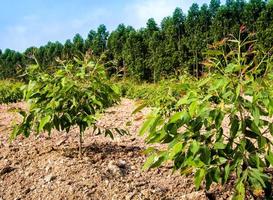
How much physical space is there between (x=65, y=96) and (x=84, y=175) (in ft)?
2.20

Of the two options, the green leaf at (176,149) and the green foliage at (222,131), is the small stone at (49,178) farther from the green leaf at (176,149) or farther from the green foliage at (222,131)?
the green leaf at (176,149)

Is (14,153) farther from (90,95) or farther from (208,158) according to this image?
(208,158)

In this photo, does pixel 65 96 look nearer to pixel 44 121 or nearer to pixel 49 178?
pixel 44 121

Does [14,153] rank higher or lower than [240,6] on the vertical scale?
→ lower

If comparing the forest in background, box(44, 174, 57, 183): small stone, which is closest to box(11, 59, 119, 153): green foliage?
box(44, 174, 57, 183): small stone

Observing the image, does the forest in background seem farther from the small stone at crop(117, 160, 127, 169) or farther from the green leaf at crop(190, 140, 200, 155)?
the green leaf at crop(190, 140, 200, 155)

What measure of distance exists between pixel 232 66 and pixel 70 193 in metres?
1.64

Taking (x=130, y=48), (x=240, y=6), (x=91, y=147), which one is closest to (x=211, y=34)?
(x=240, y=6)

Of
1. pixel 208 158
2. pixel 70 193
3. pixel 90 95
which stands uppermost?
pixel 90 95

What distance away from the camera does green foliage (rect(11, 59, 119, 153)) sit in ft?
12.1

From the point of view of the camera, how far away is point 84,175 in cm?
356

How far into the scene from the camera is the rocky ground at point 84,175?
10.7 ft

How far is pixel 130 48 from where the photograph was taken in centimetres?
3641

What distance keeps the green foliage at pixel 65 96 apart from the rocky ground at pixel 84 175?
0.23 m
